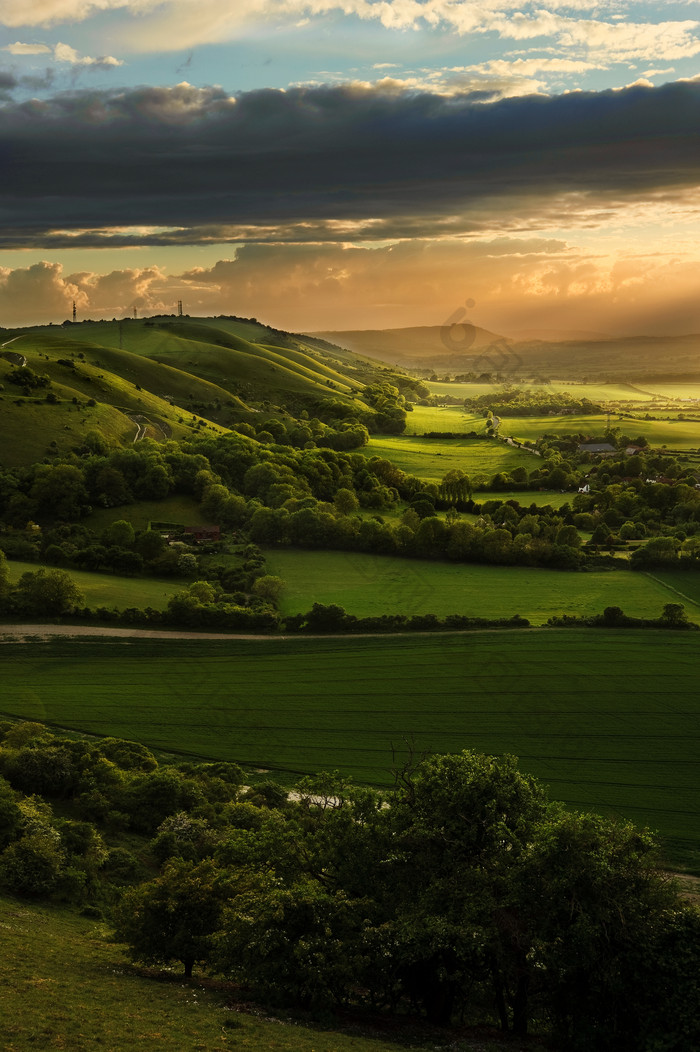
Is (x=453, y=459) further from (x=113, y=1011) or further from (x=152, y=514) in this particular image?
(x=113, y=1011)

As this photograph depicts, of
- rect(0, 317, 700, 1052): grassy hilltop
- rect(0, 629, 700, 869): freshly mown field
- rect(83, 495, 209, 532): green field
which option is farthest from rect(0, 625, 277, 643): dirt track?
rect(83, 495, 209, 532): green field

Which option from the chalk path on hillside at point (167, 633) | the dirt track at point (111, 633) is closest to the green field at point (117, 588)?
the dirt track at point (111, 633)

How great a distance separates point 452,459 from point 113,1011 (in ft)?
544

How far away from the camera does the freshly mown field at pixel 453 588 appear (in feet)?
282

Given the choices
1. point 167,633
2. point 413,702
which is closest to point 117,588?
point 167,633

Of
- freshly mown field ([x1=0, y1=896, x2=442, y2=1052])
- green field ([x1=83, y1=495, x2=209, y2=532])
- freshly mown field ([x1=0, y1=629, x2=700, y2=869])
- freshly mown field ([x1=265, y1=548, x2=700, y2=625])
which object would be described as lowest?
freshly mown field ([x1=0, y1=629, x2=700, y2=869])

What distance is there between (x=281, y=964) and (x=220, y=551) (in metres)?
78.8

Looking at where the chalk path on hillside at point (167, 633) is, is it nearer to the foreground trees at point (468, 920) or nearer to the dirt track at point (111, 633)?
the dirt track at point (111, 633)

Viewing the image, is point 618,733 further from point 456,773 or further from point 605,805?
point 456,773

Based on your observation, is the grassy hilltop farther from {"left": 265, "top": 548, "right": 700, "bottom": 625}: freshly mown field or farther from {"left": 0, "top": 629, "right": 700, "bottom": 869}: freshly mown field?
{"left": 265, "top": 548, "right": 700, "bottom": 625}: freshly mown field

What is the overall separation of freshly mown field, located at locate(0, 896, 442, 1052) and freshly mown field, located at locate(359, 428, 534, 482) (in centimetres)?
13090

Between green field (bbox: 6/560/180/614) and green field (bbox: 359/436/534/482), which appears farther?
green field (bbox: 359/436/534/482)

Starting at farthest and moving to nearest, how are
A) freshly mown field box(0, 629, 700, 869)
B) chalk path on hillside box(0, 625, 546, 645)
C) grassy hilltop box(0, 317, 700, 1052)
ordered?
chalk path on hillside box(0, 625, 546, 645)
freshly mown field box(0, 629, 700, 869)
grassy hilltop box(0, 317, 700, 1052)

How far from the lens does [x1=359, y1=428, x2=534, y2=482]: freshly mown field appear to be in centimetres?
16938
